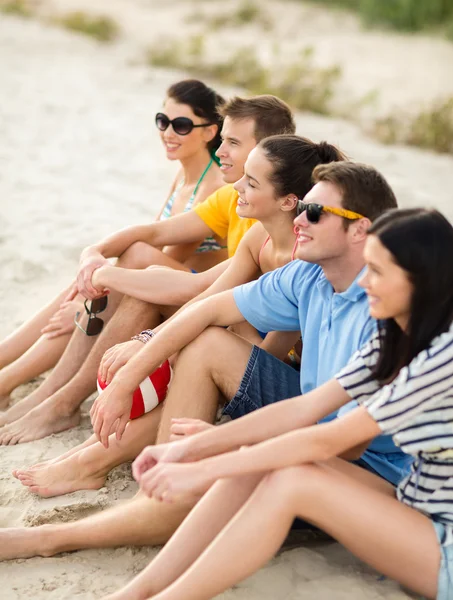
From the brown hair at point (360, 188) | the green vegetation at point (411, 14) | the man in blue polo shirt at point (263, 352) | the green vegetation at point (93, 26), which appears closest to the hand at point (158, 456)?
the man in blue polo shirt at point (263, 352)

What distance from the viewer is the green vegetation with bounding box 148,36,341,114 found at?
35.9 feet

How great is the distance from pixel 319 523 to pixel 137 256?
80.3 inches

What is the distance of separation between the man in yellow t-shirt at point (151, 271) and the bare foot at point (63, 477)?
1.37ft

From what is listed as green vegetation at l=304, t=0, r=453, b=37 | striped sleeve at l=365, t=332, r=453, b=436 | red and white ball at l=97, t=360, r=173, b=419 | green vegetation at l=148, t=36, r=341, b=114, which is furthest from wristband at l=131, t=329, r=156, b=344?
green vegetation at l=304, t=0, r=453, b=37

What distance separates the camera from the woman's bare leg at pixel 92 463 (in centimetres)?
356

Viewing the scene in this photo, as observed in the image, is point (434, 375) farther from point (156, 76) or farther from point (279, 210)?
point (156, 76)

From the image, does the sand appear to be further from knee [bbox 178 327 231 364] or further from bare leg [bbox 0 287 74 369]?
knee [bbox 178 327 231 364]

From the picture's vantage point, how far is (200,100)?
491 centimetres

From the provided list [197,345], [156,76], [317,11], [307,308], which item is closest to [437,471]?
[307,308]

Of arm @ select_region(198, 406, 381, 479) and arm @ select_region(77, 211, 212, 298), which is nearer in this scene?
arm @ select_region(198, 406, 381, 479)

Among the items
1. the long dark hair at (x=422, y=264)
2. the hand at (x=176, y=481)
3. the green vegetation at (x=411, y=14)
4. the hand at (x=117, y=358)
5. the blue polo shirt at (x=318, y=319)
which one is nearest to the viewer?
the long dark hair at (x=422, y=264)

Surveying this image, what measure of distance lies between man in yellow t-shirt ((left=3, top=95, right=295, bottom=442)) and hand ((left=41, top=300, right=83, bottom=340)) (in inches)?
6.8

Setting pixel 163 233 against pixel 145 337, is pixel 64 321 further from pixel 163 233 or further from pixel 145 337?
pixel 145 337

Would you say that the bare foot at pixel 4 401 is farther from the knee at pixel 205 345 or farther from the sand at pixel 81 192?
the knee at pixel 205 345
